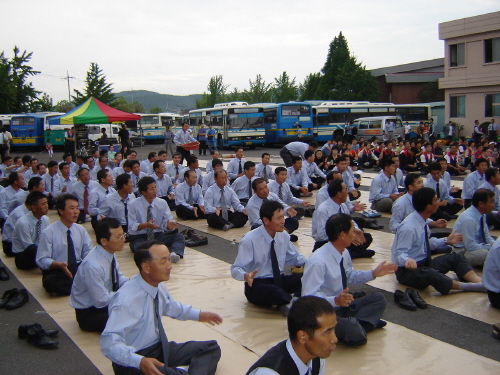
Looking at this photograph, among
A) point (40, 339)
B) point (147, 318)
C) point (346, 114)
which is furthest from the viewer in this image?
point (346, 114)

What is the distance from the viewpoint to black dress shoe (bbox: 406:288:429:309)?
5.19 metres

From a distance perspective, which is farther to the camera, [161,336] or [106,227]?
[106,227]

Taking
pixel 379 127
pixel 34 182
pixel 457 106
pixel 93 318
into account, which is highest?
pixel 457 106

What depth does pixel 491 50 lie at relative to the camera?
2841 cm

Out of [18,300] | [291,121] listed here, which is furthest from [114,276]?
[291,121]

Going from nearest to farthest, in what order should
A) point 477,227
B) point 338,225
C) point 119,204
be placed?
1. point 338,225
2. point 477,227
3. point 119,204

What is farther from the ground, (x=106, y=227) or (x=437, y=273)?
(x=106, y=227)

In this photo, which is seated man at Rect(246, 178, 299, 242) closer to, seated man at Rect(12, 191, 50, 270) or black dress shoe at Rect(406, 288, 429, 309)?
black dress shoe at Rect(406, 288, 429, 309)

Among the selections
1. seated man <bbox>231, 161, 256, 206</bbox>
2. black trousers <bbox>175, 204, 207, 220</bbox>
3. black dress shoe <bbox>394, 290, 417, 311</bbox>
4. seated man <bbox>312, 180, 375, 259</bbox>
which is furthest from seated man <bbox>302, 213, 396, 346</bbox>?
seated man <bbox>231, 161, 256, 206</bbox>

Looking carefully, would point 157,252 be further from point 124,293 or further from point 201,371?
point 201,371

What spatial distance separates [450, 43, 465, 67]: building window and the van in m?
6.41

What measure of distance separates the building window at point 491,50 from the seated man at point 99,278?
29.0m

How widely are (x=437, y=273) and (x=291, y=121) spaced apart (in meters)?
24.1

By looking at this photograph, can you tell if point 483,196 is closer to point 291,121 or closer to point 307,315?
point 307,315
